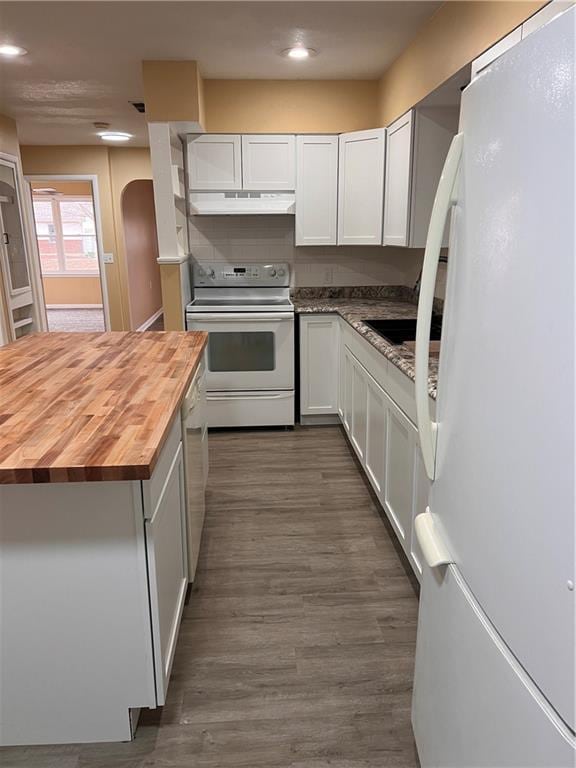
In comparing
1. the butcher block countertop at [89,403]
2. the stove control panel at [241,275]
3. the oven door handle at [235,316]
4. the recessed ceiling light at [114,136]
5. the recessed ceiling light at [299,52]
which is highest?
the recessed ceiling light at [114,136]

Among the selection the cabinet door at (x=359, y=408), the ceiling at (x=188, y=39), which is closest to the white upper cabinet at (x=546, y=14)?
the ceiling at (x=188, y=39)

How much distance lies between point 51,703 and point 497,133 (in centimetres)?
172

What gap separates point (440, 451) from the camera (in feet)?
3.84

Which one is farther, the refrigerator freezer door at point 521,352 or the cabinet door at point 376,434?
the cabinet door at point 376,434

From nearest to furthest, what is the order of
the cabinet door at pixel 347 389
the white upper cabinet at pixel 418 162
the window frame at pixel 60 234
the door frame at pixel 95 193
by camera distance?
the white upper cabinet at pixel 418 162, the cabinet door at pixel 347 389, the door frame at pixel 95 193, the window frame at pixel 60 234

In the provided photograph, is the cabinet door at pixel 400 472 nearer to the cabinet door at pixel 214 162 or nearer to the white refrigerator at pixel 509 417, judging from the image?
the white refrigerator at pixel 509 417

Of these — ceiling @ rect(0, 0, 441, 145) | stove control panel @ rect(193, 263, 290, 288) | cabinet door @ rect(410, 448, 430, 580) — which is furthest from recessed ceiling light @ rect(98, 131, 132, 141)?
cabinet door @ rect(410, 448, 430, 580)

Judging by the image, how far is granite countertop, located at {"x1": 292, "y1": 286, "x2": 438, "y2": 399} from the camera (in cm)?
239

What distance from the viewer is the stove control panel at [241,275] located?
4273 millimetres

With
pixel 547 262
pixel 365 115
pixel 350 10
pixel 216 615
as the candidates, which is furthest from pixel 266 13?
pixel 216 615

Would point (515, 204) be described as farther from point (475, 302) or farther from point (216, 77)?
point (216, 77)

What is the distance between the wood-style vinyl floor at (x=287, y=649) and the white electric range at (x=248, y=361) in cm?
95

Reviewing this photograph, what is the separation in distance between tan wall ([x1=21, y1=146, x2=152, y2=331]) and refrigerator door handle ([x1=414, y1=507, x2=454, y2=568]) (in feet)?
21.8

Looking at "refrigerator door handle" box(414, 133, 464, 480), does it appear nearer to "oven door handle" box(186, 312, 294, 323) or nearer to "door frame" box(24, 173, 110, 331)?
"oven door handle" box(186, 312, 294, 323)
